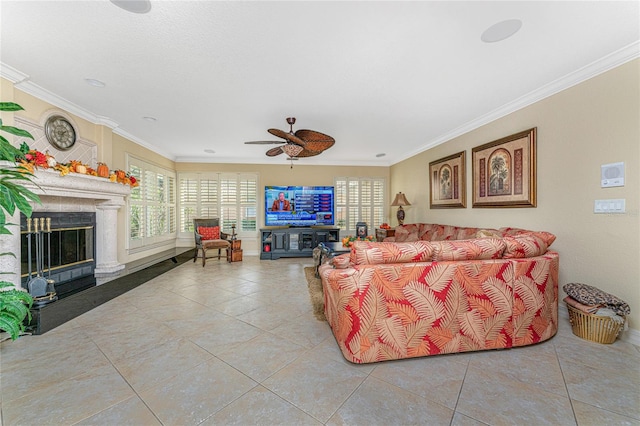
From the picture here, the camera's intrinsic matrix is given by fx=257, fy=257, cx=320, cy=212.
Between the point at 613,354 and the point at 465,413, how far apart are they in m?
1.58

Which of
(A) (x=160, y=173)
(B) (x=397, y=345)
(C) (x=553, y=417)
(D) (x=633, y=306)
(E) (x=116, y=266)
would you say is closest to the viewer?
(C) (x=553, y=417)

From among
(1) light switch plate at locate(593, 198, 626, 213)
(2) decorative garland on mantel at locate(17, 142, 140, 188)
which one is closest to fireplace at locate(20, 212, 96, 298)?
(2) decorative garland on mantel at locate(17, 142, 140, 188)

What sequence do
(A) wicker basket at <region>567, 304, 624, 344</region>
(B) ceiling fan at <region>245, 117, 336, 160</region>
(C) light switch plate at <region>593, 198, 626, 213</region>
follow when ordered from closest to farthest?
(A) wicker basket at <region>567, 304, 624, 344</region>, (C) light switch plate at <region>593, 198, 626, 213</region>, (B) ceiling fan at <region>245, 117, 336, 160</region>

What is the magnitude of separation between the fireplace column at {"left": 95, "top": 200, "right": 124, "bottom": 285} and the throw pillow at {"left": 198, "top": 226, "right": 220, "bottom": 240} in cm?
173

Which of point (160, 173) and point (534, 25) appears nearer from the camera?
point (534, 25)

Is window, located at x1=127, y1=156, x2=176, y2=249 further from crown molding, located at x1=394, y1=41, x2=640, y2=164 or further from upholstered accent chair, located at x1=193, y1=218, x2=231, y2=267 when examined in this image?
crown molding, located at x1=394, y1=41, x2=640, y2=164

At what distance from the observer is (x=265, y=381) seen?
169 centimetres

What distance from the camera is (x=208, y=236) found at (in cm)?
554

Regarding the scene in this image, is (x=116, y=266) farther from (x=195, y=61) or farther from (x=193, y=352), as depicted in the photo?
(x=195, y=61)

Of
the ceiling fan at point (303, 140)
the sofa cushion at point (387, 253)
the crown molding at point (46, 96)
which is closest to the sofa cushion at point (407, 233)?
the ceiling fan at point (303, 140)

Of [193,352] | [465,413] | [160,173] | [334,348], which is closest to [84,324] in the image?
[193,352]

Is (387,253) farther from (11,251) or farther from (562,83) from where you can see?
(11,251)

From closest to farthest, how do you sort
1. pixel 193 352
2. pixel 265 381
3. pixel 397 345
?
pixel 265 381 → pixel 397 345 → pixel 193 352

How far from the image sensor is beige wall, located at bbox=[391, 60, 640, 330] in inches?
86.0
